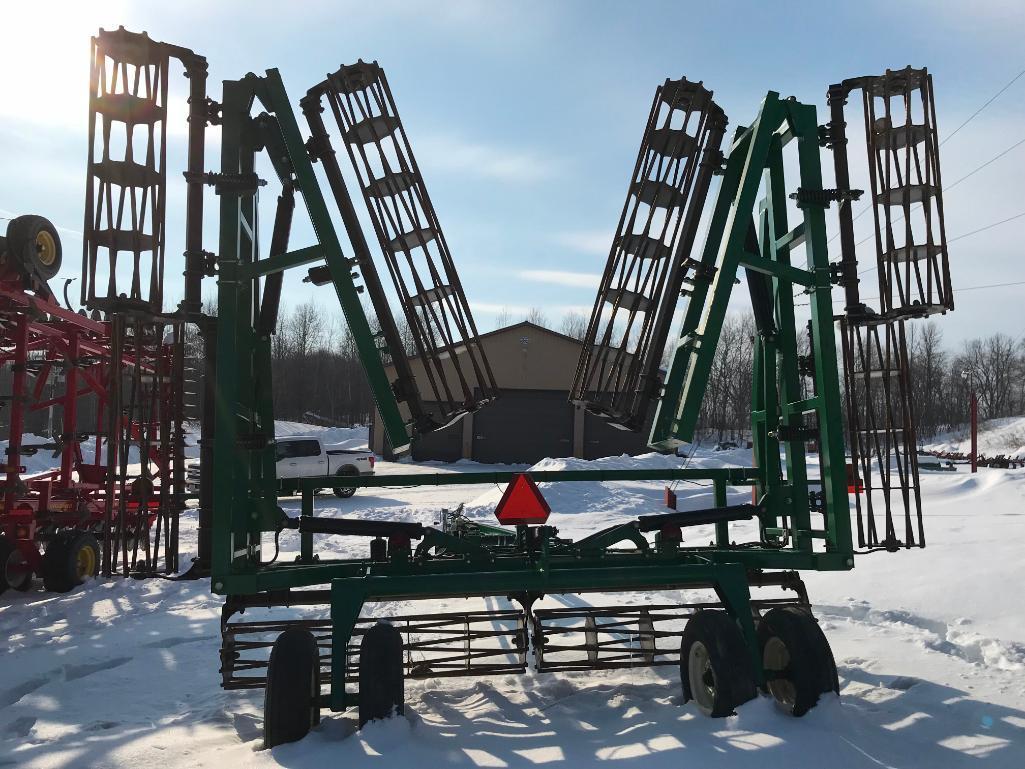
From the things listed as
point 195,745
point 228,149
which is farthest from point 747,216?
point 195,745

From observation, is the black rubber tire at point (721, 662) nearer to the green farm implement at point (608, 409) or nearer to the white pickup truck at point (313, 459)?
the green farm implement at point (608, 409)

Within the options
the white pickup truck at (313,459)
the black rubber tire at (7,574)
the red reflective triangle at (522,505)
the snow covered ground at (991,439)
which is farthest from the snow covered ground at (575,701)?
the snow covered ground at (991,439)

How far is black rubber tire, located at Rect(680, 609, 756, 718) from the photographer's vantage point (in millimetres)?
4012

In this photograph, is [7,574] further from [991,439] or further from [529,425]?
[991,439]

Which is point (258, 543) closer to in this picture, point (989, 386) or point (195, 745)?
point (195, 745)

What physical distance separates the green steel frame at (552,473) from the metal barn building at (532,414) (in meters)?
28.6

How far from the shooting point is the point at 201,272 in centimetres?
483

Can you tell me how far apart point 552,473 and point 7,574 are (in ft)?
25.1

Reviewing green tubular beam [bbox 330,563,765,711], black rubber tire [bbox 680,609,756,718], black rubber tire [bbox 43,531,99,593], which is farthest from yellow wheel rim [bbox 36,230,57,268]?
black rubber tire [bbox 680,609,756,718]

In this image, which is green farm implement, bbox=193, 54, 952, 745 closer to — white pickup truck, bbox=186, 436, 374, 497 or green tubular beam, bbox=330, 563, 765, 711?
green tubular beam, bbox=330, 563, 765, 711

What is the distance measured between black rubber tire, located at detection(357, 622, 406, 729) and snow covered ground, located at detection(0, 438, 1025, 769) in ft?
0.26

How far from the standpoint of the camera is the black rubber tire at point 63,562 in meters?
9.55

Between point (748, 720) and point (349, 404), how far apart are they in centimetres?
6678

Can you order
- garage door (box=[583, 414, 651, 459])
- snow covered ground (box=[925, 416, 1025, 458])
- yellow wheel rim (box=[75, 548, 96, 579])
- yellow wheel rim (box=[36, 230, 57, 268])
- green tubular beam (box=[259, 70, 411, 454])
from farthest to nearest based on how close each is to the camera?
snow covered ground (box=[925, 416, 1025, 458])
garage door (box=[583, 414, 651, 459])
yellow wheel rim (box=[75, 548, 96, 579])
yellow wheel rim (box=[36, 230, 57, 268])
green tubular beam (box=[259, 70, 411, 454])
